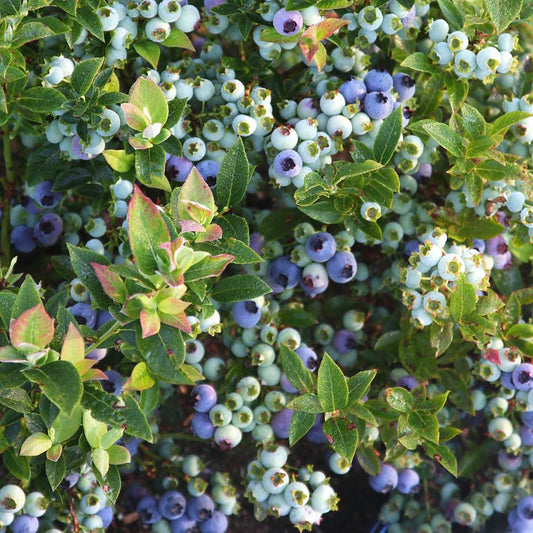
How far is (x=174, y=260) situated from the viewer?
1.25 metres

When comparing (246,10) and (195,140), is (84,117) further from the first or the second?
(246,10)

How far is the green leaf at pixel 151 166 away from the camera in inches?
62.7

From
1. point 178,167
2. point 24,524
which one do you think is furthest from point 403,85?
point 24,524

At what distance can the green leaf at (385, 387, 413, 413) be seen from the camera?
1.64 meters

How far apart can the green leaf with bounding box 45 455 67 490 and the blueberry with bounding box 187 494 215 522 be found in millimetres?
526

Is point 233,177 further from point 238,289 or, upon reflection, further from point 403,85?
point 403,85

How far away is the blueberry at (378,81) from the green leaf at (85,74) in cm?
60

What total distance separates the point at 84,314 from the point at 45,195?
1.36 feet

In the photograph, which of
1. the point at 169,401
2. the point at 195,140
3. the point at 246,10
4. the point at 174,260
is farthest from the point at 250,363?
the point at 246,10

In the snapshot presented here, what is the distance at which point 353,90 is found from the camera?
172cm

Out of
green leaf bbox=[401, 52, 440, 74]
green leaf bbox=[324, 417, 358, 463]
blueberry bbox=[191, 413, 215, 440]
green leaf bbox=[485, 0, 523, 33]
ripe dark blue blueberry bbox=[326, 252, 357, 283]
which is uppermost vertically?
green leaf bbox=[485, 0, 523, 33]

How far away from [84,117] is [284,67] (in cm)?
75

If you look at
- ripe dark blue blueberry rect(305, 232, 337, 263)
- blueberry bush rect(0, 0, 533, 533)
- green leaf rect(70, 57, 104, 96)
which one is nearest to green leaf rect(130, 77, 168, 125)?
blueberry bush rect(0, 0, 533, 533)

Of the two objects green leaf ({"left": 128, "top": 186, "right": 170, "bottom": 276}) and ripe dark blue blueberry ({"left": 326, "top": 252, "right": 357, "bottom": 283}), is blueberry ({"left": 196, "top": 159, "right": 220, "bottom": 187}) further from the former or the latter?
green leaf ({"left": 128, "top": 186, "right": 170, "bottom": 276})
